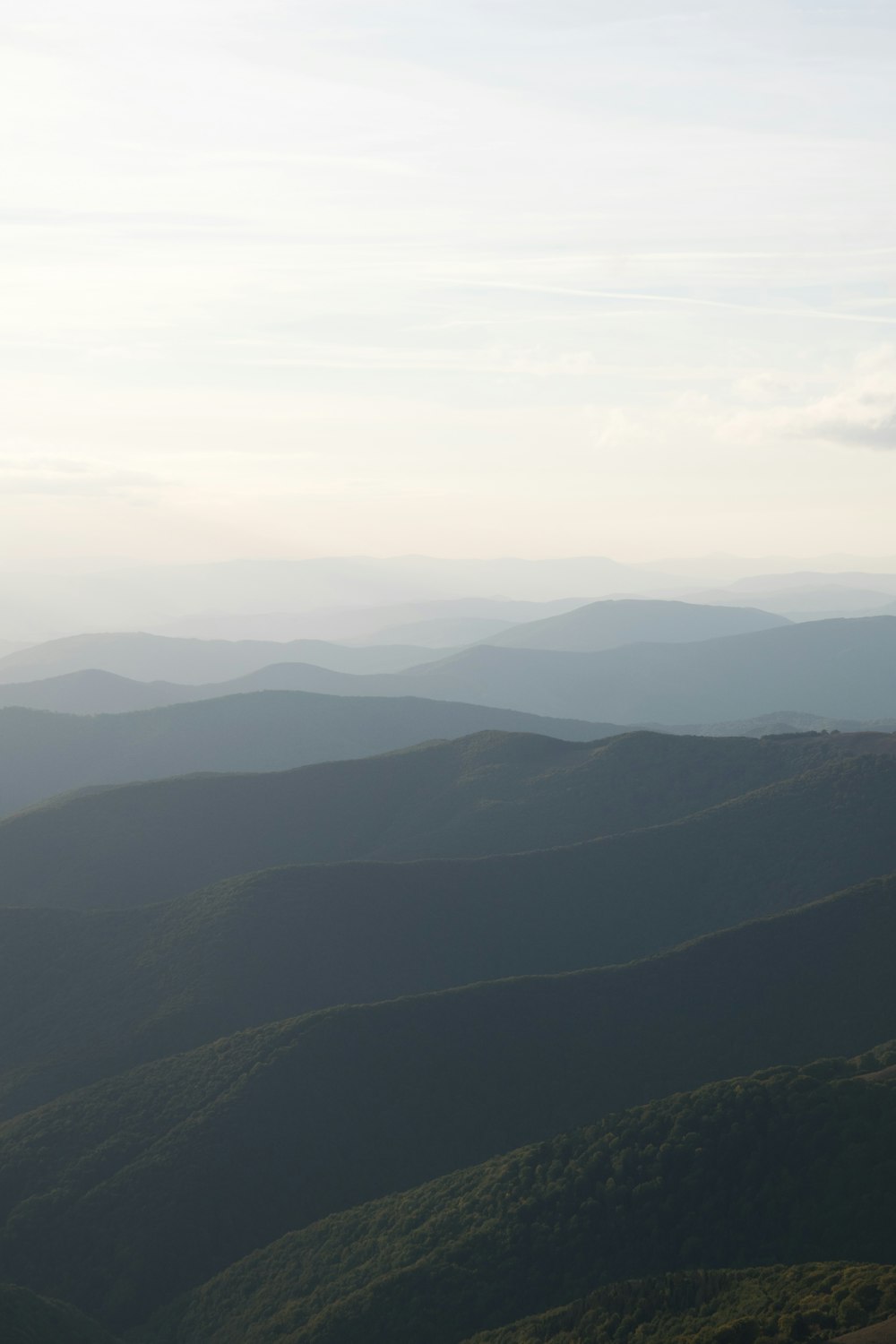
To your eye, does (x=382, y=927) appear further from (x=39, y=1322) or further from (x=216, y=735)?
(x=216, y=735)

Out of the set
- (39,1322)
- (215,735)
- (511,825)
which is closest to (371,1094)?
(39,1322)

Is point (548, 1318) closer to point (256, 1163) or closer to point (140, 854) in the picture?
point (256, 1163)

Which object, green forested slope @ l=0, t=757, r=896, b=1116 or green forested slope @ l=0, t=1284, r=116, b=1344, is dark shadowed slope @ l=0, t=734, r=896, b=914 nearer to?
green forested slope @ l=0, t=757, r=896, b=1116

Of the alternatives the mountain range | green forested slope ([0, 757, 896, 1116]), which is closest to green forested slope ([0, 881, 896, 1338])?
the mountain range

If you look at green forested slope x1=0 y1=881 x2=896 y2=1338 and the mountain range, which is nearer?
the mountain range

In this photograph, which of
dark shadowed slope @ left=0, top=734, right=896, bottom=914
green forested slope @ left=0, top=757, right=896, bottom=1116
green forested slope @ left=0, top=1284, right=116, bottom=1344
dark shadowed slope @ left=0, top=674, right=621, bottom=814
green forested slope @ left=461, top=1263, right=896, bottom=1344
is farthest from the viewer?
dark shadowed slope @ left=0, top=674, right=621, bottom=814

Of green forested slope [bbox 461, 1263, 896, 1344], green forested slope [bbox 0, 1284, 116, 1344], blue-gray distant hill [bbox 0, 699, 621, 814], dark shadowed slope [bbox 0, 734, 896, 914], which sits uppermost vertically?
blue-gray distant hill [bbox 0, 699, 621, 814]
